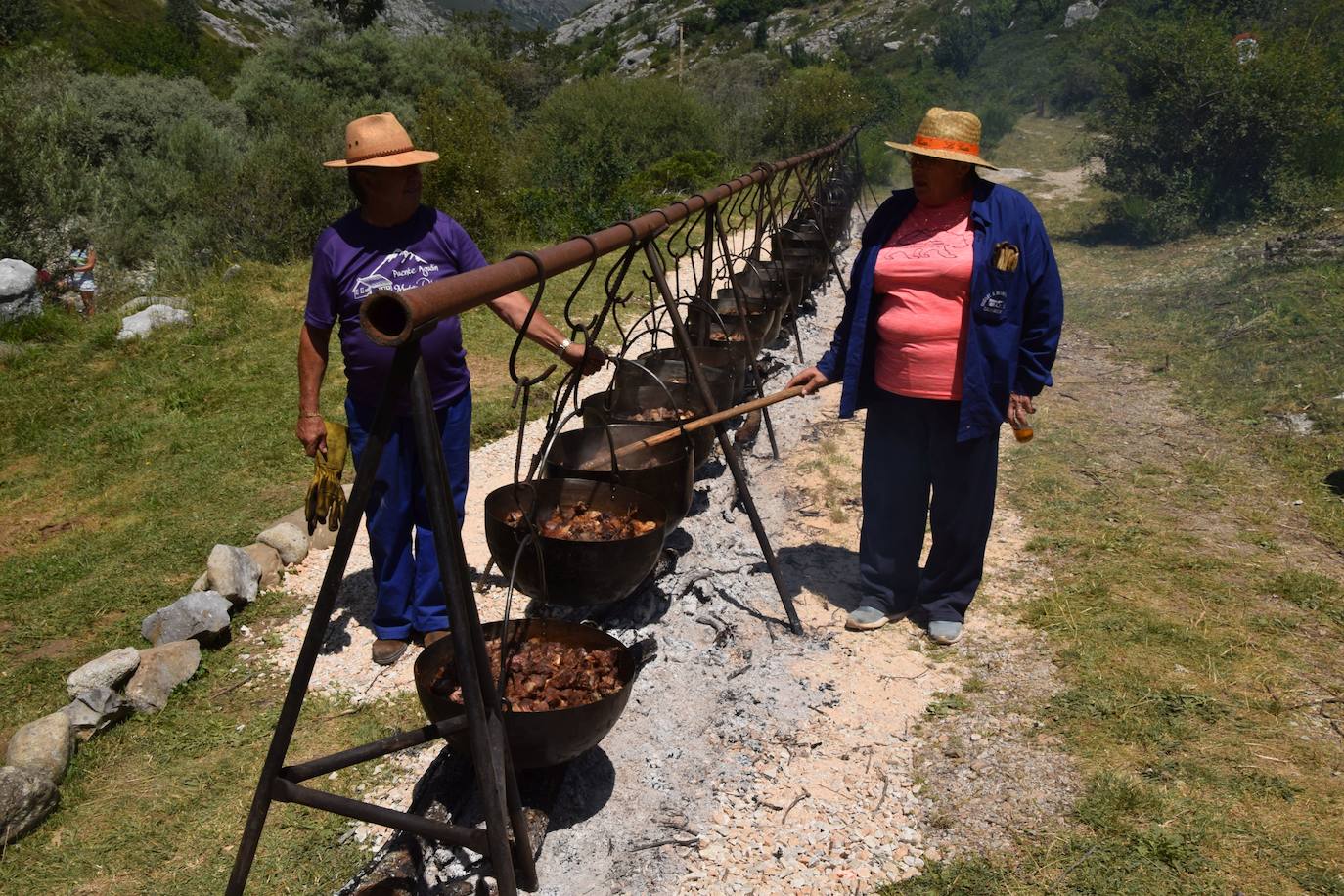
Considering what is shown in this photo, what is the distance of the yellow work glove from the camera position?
3.31 metres

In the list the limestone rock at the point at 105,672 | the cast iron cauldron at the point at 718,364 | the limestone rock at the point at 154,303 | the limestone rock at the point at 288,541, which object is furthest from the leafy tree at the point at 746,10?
the limestone rock at the point at 105,672

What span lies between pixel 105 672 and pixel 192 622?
16.3 inches

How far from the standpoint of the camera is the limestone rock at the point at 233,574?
4266 mm

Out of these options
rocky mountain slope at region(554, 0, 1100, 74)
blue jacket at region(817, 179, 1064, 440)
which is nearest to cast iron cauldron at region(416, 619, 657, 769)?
blue jacket at region(817, 179, 1064, 440)

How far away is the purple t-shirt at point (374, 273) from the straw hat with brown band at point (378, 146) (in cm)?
21

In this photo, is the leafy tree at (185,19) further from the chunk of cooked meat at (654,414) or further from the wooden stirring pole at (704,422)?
the wooden stirring pole at (704,422)

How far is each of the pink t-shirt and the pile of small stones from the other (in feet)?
10.4

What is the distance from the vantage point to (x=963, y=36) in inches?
1586

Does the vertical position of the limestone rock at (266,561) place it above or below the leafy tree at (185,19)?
below

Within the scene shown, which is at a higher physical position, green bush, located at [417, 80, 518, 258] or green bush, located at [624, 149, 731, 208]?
green bush, located at [417, 80, 518, 258]

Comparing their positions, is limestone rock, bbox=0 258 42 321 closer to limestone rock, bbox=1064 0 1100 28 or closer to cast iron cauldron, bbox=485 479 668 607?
cast iron cauldron, bbox=485 479 668 607

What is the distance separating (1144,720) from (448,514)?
8.99 ft

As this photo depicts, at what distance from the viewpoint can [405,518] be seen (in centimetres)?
360

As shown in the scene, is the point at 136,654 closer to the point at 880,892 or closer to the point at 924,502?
the point at 880,892
